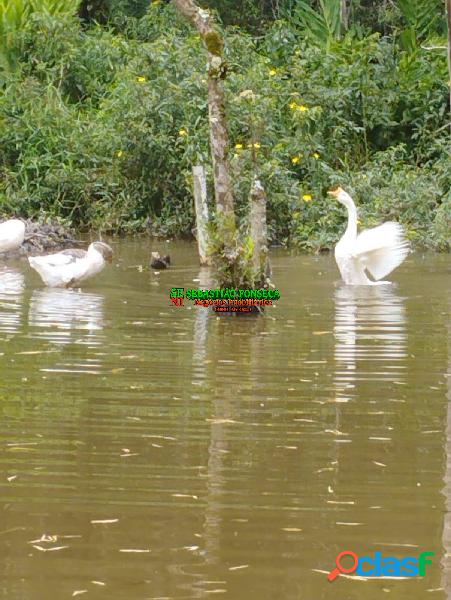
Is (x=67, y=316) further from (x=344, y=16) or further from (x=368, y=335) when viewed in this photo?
(x=344, y=16)

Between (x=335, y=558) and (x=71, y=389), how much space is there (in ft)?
10.4

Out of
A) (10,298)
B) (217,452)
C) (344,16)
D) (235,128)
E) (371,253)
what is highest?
(344,16)

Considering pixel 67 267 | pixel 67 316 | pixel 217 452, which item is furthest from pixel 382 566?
pixel 67 267

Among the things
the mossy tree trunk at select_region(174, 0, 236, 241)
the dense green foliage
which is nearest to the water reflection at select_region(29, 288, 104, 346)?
the mossy tree trunk at select_region(174, 0, 236, 241)

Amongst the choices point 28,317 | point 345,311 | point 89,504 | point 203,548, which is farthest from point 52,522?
point 345,311

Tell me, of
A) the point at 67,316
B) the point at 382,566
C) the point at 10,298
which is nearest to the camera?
the point at 382,566

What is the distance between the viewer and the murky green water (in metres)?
4.43

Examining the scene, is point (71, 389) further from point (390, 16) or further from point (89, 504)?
point (390, 16)

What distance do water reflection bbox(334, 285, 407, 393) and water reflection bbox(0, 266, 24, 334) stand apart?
103 inches

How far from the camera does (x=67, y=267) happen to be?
1287cm

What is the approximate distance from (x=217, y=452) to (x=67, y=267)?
7153 millimetres

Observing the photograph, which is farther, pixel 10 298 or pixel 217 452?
pixel 10 298

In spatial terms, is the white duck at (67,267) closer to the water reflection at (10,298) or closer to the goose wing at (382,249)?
the water reflection at (10,298)

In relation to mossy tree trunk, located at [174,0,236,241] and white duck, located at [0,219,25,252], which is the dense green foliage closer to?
white duck, located at [0,219,25,252]
